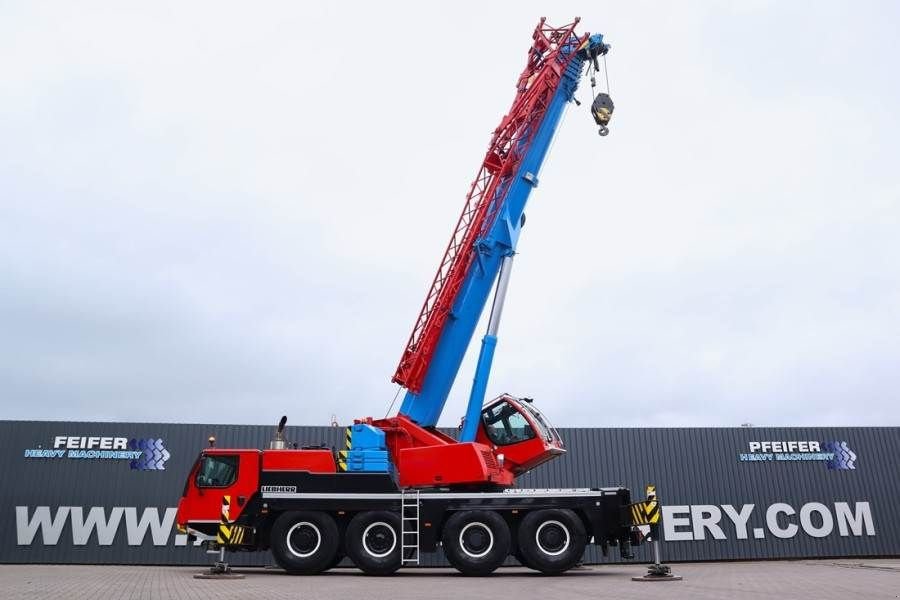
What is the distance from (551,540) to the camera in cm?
1391

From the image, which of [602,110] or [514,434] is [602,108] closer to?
[602,110]

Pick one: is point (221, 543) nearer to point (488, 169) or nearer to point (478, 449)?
point (478, 449)

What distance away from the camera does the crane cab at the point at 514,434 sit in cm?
1488

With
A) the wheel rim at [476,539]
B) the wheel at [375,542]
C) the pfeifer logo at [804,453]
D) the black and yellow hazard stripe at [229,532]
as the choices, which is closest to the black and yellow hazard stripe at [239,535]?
the black and yellow hazard stripe at [229,532]

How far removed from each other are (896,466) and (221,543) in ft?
76.8

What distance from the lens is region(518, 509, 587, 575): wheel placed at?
543 inches

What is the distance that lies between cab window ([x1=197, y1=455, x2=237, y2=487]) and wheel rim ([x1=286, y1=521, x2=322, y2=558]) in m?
1.84

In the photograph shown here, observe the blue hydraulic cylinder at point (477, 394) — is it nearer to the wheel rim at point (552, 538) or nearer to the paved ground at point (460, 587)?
the wheel rim at point (552, 538)

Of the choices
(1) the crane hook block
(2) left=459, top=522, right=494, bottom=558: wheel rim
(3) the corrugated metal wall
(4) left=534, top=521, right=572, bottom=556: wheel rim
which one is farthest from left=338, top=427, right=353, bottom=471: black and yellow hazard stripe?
(1) the crane hook block

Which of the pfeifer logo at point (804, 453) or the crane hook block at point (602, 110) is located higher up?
the crane hook block at point (602, 110)

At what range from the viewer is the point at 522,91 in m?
16.3

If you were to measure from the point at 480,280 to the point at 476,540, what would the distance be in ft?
18.3

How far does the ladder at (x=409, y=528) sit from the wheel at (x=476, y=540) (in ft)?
1.99

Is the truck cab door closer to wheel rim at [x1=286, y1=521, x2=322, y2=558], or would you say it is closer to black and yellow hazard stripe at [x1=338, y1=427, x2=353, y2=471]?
wheel rim at [x1=286, y1=521, x2=322, y2=558]
